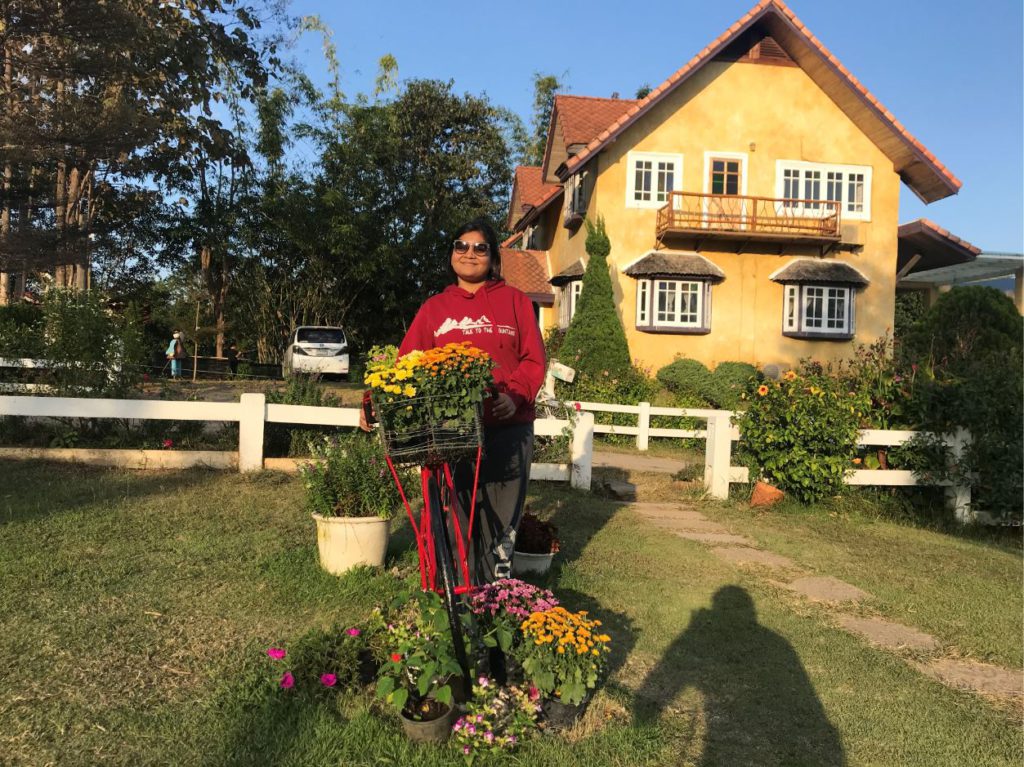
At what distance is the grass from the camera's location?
8.50 ft

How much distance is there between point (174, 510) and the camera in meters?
5.61

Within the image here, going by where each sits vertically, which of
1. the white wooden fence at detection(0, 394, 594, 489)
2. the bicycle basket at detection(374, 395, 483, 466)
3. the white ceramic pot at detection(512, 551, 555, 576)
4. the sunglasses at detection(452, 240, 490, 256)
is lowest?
the white ceramic pot at detection(512, 551, 555, 576)

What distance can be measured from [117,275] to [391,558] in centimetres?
3175

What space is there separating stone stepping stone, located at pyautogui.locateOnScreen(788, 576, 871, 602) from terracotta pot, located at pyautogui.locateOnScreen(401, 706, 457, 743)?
301 cm

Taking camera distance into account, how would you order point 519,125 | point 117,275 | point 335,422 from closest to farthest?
point 335,422
point 117,275
point 519,125

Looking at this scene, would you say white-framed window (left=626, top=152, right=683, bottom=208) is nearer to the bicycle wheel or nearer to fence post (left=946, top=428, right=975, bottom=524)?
fence post (left=946, top=428, right=975, bottom=524)

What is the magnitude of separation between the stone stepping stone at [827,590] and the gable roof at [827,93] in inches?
554

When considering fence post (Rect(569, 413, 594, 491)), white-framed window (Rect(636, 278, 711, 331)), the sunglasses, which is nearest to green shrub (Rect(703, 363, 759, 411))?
white-framed window (Rect(636, 278, 711, 331))

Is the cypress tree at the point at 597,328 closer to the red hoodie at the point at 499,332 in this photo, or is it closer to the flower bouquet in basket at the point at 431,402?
the red hoodie at the point at 499,332

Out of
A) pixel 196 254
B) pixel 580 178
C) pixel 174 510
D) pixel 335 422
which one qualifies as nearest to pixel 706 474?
pixel 335 422

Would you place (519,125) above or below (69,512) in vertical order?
above

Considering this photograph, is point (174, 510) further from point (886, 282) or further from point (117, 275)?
point (117, 275)

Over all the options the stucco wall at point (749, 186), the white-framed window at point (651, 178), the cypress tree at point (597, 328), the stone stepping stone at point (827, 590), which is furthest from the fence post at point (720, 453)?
the white-framed window at point (651, 178)

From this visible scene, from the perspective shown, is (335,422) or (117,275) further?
(117,275)
